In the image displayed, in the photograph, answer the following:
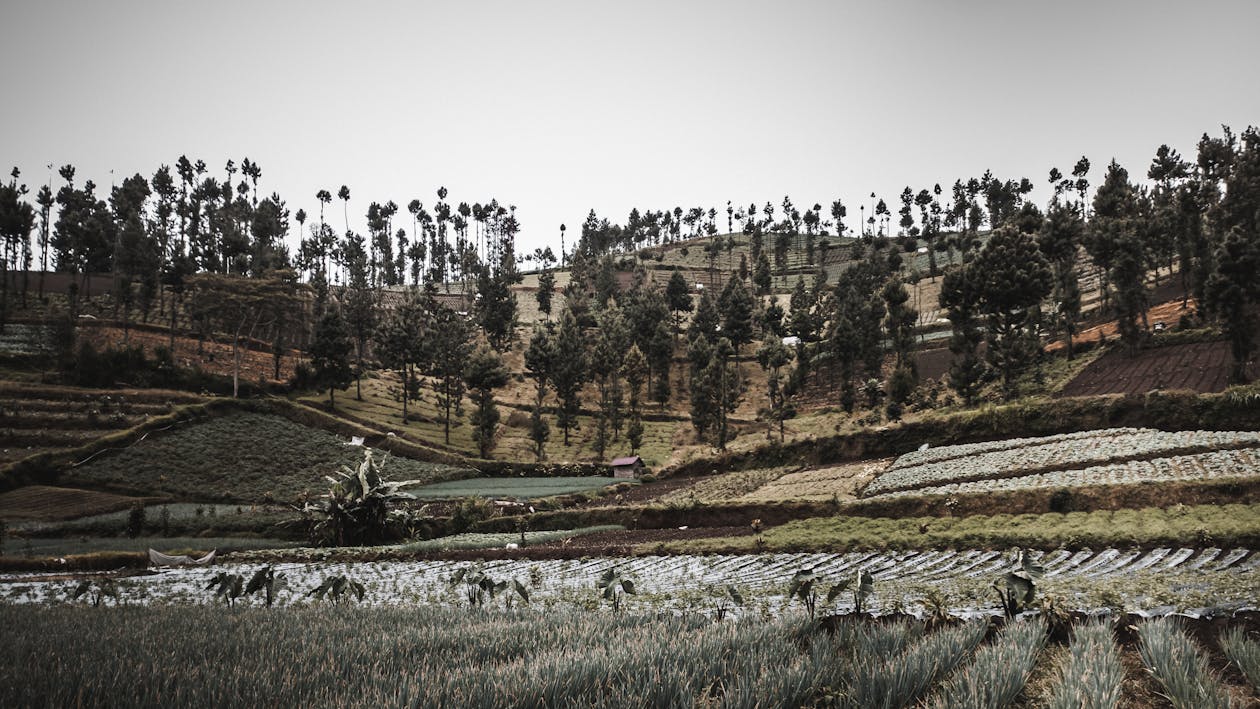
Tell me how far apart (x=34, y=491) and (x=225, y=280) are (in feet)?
120

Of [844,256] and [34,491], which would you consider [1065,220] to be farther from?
[844,256]

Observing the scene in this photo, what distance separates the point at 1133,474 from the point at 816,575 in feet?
55.7

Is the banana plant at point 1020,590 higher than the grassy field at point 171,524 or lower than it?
higher

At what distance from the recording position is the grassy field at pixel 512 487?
147 ft

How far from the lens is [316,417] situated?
184ft

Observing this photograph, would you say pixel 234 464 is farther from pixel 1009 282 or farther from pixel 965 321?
pixel 1009 282

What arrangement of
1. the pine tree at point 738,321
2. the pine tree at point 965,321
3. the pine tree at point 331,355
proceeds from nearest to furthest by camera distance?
the pine tree at point 965,321
the pine tree at point 331,355
the pine tree at point 738,321

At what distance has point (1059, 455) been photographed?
27953 mm

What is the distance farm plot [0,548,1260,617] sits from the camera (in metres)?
10.9

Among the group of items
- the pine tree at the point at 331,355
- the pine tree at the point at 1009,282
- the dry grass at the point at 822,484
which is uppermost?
the pine tree at the point at 1009,282

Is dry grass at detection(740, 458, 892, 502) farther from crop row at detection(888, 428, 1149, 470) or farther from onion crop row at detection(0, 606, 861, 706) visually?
onion crop row at detection(0, 606, 861, 706)

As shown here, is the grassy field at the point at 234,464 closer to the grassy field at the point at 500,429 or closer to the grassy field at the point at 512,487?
the grassy field at the point at 512,487

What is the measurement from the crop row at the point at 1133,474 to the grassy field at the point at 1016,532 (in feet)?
7.31

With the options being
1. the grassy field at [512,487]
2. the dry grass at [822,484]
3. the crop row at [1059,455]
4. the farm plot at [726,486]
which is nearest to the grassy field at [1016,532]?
the dry grass at [822,484]
